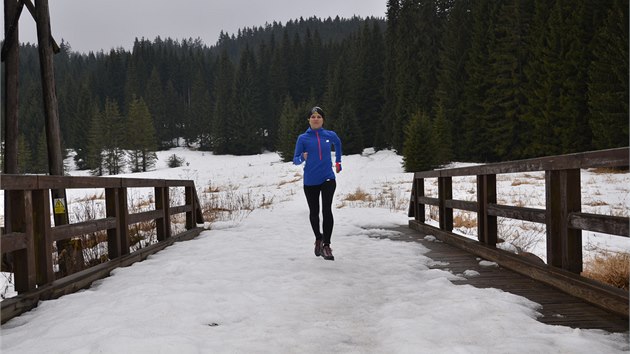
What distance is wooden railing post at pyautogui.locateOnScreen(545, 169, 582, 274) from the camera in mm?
3639

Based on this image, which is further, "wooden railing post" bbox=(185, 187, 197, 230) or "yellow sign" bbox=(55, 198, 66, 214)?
"wooden railing post" bbox=(185, 187, 197, 230)

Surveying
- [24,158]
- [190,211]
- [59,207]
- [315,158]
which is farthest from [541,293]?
[24,158]

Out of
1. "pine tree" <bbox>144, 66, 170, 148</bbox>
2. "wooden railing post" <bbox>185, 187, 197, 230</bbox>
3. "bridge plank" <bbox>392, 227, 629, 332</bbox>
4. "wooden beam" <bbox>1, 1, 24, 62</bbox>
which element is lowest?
"bridge plank" <bbox>392, 227, 629, 332</bbox>

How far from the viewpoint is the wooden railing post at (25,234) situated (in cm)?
353

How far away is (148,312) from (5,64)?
213 inches

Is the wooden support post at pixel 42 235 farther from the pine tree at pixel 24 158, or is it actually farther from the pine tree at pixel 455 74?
the pine tree at pixel 24 158

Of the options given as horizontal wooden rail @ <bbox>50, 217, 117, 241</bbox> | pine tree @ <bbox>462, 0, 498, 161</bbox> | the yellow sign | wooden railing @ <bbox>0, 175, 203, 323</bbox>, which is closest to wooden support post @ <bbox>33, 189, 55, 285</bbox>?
wooden railing @ <bbox>0, 175, 203, 323</bbox>

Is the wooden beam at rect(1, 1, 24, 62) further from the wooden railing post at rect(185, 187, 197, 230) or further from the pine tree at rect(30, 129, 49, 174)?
the pine tree at rect(30, 129, 49, 174)

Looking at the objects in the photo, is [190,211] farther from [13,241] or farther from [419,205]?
[13,241]

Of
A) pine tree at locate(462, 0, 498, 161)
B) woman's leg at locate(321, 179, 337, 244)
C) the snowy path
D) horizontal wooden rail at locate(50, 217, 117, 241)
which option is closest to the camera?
the snowy path

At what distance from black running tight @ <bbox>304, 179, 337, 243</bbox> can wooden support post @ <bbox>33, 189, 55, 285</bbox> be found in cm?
305

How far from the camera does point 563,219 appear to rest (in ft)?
12.2

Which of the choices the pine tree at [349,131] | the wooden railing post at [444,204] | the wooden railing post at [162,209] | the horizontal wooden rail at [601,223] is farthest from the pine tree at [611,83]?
the pine tree at [349,131]

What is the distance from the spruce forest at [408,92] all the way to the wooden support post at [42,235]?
86.1ft
